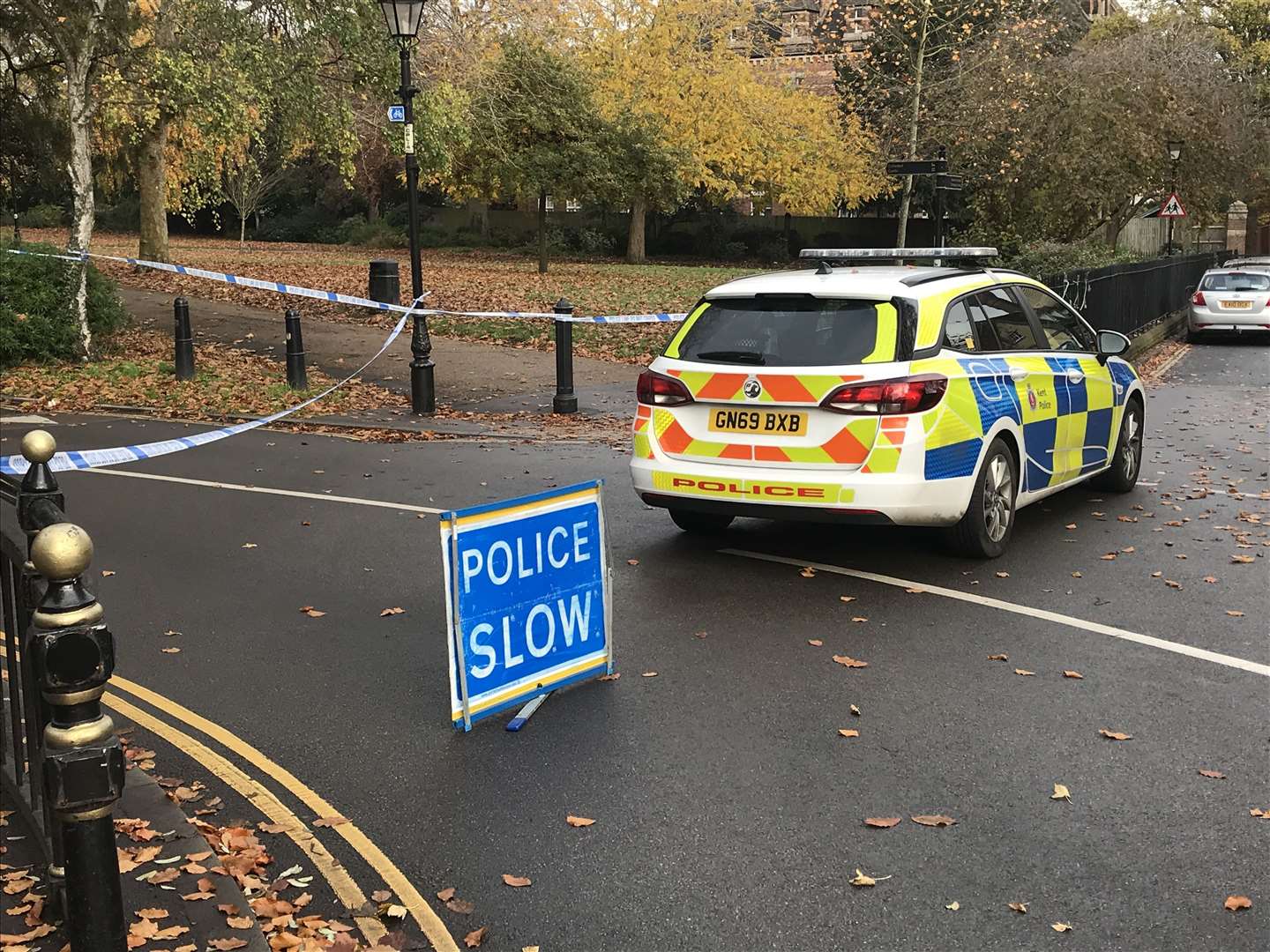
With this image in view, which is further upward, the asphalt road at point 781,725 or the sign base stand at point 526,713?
the asphalt road at point 781,725

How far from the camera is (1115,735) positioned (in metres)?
5.20

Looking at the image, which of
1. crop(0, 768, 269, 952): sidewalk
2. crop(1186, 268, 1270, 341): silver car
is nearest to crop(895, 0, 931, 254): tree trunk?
crop(1186, 268, 1270, 341): silver car

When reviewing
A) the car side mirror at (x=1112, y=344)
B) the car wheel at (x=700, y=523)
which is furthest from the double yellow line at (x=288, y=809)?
the car side mirror at (x=1112, y=344)

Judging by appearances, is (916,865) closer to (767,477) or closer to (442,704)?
(442,704)

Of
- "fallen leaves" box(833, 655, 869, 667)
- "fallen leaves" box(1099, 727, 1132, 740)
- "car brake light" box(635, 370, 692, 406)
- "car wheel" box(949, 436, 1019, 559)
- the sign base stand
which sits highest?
"car brake light" box(635, 370, 692, 406)

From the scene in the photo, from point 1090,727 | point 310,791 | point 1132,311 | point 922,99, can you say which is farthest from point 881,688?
point 922,99

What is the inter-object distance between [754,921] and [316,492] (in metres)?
6.96

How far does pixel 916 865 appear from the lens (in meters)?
4.14

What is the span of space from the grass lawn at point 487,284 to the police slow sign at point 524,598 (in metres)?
14.1

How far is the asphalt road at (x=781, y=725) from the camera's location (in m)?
3.95

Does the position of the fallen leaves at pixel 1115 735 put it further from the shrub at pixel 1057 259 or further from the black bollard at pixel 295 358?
the shrub at pixel 1057 259

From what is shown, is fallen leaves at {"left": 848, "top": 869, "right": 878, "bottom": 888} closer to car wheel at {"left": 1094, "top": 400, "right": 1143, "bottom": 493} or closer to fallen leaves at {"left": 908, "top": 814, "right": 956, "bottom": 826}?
fallen leaves at {"left": 908, "top": 814, "right": 956, "bottom": 826}

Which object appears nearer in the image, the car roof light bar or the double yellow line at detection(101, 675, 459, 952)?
the double yellow line at detection(101, 675, 459, 952)

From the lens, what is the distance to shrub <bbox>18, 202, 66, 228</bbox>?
170ft
